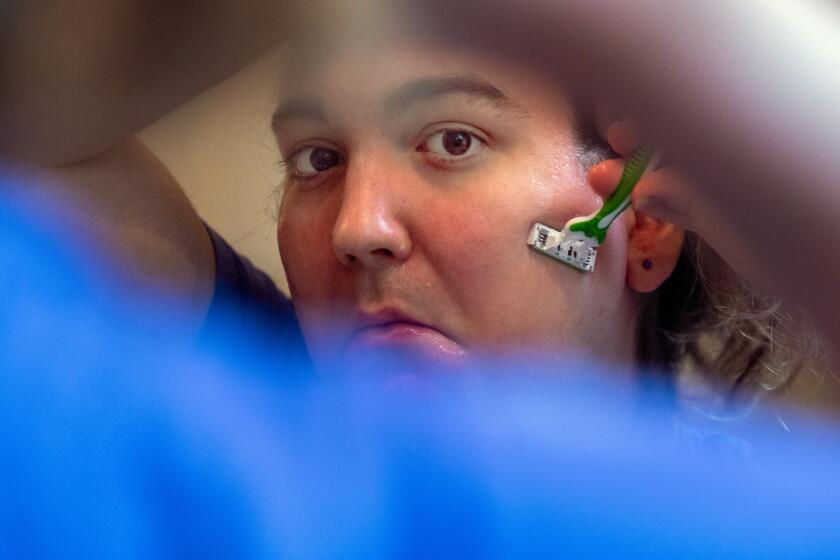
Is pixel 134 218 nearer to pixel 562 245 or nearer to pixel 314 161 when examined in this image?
pixel 314 161

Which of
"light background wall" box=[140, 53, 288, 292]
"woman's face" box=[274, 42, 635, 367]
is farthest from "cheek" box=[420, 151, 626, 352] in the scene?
"light background wall" box=[140, 53, 288, 292]

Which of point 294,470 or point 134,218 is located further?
point 134,218

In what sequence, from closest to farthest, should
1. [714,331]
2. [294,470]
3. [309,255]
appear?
[294,470] < [309,255] < [714,331]

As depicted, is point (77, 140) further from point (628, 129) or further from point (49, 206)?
point (628, 129)

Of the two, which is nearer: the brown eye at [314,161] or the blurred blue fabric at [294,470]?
the blurred blue fabric at [294,470]

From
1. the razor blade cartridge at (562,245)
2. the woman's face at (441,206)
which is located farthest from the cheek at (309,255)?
the razor blade cartridge at (562,245)

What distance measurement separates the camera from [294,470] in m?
0.45

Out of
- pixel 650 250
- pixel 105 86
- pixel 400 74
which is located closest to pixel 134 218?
pixel 105 86

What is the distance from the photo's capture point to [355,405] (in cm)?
49

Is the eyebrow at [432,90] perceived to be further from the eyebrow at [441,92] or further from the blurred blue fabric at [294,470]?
the blurred blue fabric at [294,470]

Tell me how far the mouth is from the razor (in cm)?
8

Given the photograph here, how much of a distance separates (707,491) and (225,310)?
0.31 metres

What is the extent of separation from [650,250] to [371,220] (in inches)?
7.8

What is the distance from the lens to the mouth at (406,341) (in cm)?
52
